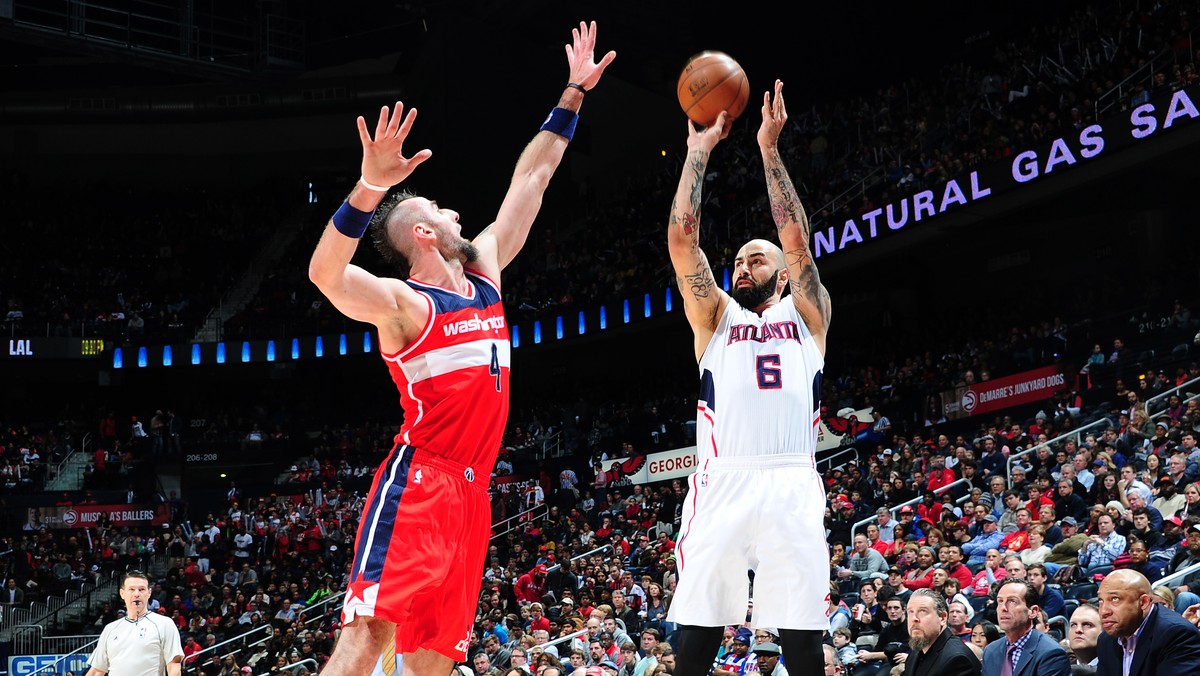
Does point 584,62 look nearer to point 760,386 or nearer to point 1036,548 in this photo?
point 760,386

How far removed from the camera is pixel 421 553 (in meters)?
4.03

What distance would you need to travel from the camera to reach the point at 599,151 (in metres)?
A: 35.3

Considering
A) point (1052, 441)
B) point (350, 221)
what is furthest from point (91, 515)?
point (350, 221)

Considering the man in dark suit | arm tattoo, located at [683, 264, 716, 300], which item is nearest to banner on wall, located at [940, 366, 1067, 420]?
the man in dark suit

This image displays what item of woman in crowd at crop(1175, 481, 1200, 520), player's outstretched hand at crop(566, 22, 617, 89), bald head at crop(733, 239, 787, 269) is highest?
player's outstretched hand at crop(566, 22, 617, 89)

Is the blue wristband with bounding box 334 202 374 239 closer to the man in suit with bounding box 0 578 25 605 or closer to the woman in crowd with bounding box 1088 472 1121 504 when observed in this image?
the woman in crowd with bounding box 1088 472 1121 504

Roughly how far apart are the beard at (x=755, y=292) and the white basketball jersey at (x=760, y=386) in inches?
1.8

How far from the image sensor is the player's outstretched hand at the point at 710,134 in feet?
19.0

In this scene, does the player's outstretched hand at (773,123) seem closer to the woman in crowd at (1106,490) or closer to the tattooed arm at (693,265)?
the tattooed arm at (693,265)

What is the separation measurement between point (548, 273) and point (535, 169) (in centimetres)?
2616

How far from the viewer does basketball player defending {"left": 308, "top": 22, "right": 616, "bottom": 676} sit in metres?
3.90

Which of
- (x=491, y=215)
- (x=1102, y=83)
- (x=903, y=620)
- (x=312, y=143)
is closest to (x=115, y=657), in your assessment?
(x=903, y=620)

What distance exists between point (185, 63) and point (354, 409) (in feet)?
36.8

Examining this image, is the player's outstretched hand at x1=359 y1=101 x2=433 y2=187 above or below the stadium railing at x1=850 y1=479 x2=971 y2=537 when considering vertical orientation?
Answer: above
